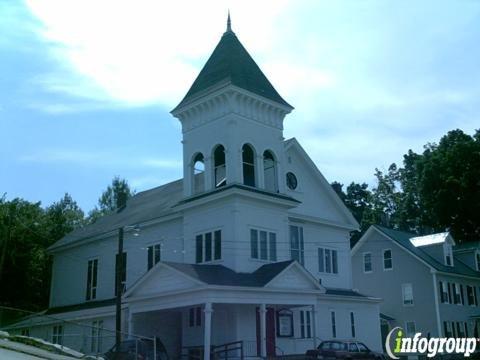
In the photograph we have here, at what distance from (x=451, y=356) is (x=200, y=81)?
2497cm

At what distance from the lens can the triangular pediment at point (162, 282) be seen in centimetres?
2595

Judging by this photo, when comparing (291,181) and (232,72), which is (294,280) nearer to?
(291,181)

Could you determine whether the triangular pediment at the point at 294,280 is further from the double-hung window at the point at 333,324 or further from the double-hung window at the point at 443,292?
the double-hung window at the point at 443,292

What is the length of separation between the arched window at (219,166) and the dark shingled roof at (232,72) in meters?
3.29

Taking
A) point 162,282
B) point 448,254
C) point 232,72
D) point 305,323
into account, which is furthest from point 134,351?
point 448,254

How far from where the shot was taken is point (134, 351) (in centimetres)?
2548

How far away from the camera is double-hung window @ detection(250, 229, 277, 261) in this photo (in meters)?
29.6

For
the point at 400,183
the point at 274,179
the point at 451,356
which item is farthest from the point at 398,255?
the point at 400,183

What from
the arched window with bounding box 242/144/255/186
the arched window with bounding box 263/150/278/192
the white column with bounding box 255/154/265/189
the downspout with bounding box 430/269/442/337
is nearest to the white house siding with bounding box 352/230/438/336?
the downspout with bounding box 430/269/442/337

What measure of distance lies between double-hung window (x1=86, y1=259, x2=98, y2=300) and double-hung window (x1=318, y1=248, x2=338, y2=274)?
48.4 feet

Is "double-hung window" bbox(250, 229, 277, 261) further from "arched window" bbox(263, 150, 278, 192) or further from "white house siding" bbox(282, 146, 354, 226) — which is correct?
"white house siding" bbox(282, 146, 354, 226)

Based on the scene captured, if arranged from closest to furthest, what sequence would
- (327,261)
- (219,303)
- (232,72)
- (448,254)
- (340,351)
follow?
1. (219,303)
2. (340,351)
3. (232,72)
4. (327,261)
5. (448,254)

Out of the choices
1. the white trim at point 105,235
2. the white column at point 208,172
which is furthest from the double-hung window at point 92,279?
the white column at point 208,172

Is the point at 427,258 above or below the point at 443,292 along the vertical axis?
above
